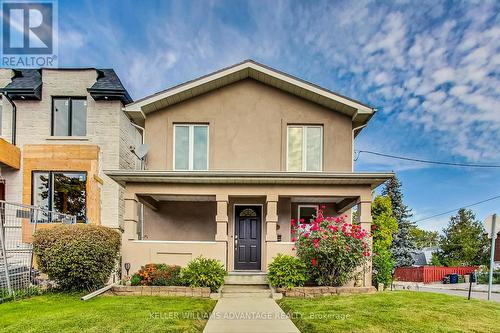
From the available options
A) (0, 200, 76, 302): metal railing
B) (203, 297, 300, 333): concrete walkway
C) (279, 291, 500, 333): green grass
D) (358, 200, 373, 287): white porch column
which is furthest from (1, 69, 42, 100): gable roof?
(358, 200, 373, 287): white porch column

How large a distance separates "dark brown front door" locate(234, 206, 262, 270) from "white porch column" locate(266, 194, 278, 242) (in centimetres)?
207

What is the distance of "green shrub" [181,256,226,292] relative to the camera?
30.4 ft

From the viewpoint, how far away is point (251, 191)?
35.4 ft

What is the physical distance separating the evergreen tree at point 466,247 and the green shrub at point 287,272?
32.6m

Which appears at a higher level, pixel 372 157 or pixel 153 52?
pixel 153 52

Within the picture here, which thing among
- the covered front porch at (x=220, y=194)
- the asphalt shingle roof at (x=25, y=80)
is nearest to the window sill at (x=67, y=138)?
the asphalt shingle roof at (x=25, y=80)

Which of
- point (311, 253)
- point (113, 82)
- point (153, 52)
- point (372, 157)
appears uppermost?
point (153, 52)

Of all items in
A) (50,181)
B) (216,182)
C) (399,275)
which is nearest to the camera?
(216,182)

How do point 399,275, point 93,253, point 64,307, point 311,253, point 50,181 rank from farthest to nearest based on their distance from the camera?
point 399,275, point 50,181, point 311,253, point 93,253, point 64,307

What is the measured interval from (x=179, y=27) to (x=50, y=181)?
948 cm

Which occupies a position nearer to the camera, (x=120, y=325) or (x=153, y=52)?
(x=120, y=325)

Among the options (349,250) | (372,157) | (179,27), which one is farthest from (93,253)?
(372,157)

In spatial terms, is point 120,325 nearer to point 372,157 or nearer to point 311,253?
point 311,253

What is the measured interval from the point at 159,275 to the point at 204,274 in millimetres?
1291
